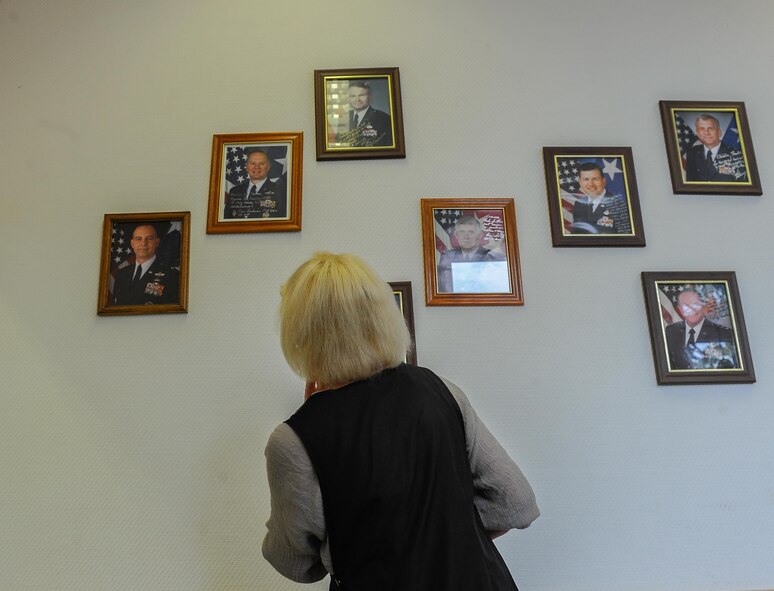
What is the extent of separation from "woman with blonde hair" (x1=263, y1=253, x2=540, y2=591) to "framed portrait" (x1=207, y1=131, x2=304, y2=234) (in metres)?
0.62

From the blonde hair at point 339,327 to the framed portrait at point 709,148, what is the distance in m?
1.13

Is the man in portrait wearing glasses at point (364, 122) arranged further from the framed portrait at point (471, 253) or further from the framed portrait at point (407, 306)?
the framed portrait at point (407, 306)

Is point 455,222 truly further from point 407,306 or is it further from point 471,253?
point 407,306

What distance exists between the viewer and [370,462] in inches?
34.1

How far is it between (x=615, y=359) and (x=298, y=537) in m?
0.98

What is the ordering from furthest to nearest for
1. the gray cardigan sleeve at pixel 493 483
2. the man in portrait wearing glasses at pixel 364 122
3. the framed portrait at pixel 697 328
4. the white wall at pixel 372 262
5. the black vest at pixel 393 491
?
1. the man in portrait wearing glasses at pixel 364 122
2. the framed portrait at pixel 697 328
3. the white wall at pixel 372 262
4. the gray cardigan sleeve at pixel 493 483
5. the black vest at pixel 393 491

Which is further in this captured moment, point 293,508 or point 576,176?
point 576,176

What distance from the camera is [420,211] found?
1598 mm

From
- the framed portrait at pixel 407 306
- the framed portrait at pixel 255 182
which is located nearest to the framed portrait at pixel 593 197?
the framed portrait at pixel 407 306

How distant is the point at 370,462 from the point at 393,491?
0.17 feet

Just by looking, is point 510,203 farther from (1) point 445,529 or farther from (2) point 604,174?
(1) point 445,529

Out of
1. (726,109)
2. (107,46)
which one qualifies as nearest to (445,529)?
(726,109)

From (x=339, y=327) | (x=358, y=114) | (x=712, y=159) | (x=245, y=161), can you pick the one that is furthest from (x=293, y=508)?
Answer: (x=712, y=159)

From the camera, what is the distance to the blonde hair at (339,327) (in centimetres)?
93
